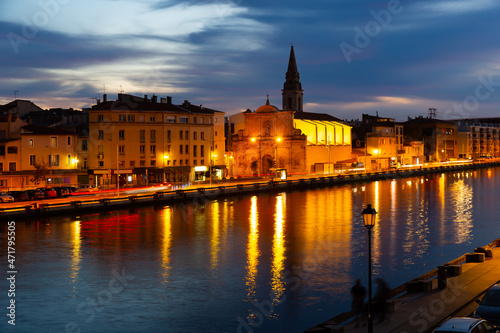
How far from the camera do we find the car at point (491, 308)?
16.2m

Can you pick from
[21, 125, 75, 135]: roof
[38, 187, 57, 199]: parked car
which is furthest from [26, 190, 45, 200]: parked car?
[21, 125, 75, 135]: roof

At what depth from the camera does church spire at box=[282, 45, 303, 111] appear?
132125 millimetres

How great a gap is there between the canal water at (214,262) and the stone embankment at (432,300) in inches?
133

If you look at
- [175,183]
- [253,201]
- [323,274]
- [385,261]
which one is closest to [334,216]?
[253,201]

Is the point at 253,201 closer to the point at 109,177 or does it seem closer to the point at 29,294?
the point at 109,177

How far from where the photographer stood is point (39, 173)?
67688 mm

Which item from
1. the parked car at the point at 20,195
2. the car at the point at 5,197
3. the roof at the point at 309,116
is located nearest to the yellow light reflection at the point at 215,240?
the parked car at the point at 20,195

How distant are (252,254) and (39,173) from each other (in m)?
40.9

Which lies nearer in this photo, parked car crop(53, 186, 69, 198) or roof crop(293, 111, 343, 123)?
parked car crop(53, 186, 69, 198)

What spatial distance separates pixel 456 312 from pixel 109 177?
6491cm

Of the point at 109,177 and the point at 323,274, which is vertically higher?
the point at 109,177

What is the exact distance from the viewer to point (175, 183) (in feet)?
270

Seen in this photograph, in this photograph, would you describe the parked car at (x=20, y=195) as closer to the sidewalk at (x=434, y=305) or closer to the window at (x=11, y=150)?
the window at (x=11, y=150)

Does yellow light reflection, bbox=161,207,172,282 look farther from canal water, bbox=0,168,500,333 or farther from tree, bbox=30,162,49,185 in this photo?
tree, bbox=30,162,49,185
